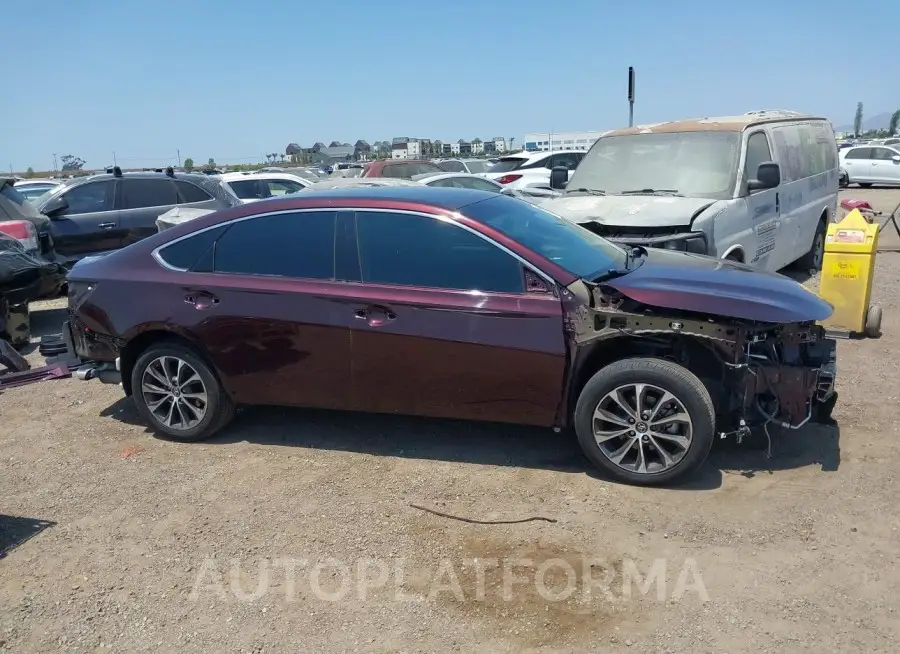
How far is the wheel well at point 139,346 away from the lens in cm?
520

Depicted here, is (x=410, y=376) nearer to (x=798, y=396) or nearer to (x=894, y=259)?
(x=798, y=396)

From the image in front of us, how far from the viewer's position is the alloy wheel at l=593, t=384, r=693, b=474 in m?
4.18

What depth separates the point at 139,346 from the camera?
5.30 metres

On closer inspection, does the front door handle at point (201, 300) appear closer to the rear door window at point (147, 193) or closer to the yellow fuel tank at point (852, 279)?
the yellow fuel tank at point (852, 279)

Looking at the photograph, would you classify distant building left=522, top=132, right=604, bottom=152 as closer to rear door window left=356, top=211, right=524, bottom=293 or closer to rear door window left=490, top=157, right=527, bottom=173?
rear door window left=490, top=157, right=527, bottom=173

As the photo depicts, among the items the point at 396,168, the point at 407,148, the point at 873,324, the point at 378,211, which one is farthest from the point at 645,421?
the point at 407,148

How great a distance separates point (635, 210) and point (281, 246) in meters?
3.52

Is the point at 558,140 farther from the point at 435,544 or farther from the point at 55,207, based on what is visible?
the point at 435,544

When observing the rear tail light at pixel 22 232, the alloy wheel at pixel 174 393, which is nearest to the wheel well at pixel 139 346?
the alloy wheel at pixel 174 393

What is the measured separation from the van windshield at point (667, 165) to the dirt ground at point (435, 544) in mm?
2839

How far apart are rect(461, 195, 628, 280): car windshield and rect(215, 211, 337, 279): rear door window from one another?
3.12 feet

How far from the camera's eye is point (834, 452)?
15.2 ft

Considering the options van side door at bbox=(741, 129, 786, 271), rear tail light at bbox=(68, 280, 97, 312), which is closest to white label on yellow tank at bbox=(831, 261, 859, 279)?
van side door at bbox=(741, 129, 786, 271)

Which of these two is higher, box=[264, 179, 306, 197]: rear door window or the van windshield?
the van windshield
